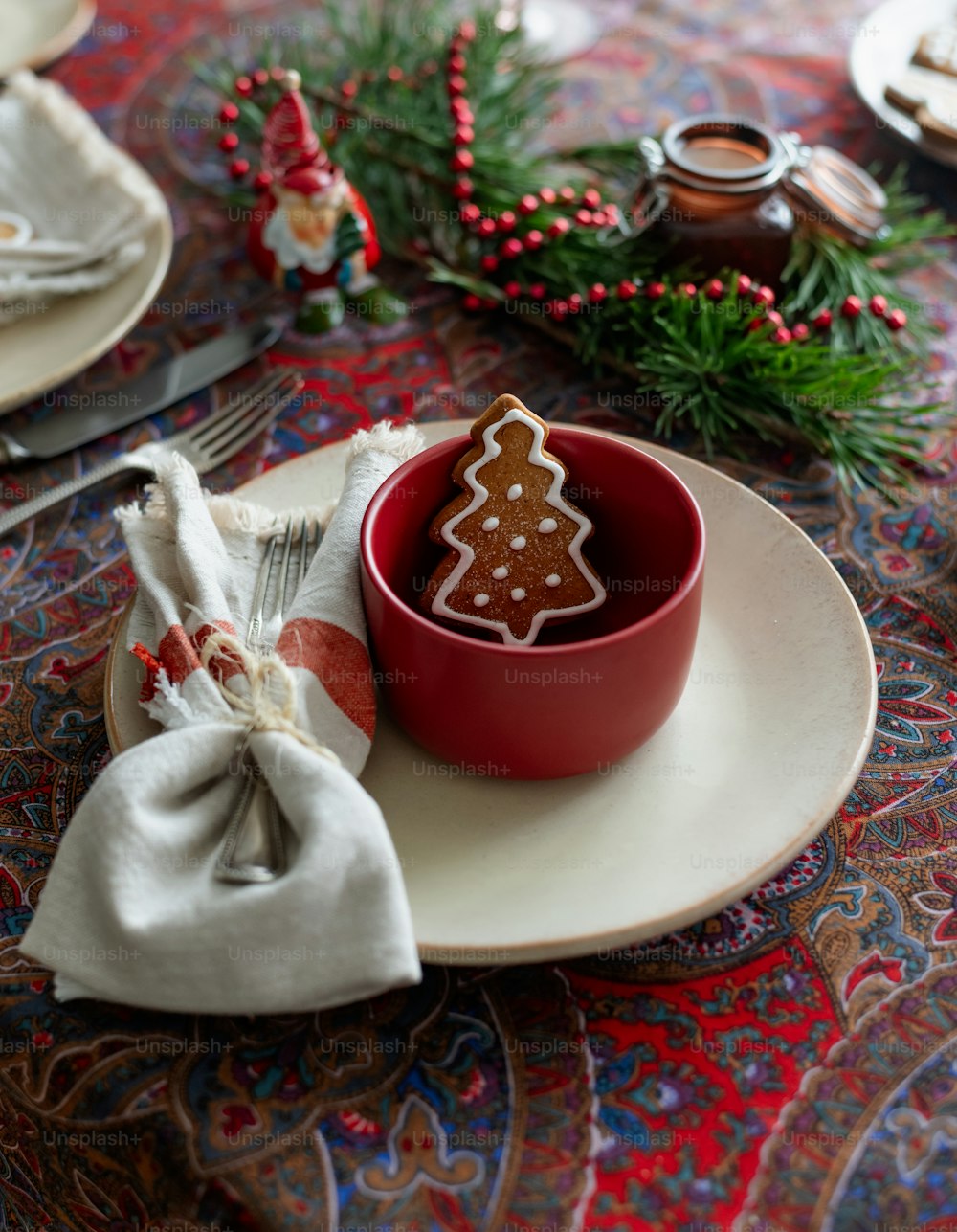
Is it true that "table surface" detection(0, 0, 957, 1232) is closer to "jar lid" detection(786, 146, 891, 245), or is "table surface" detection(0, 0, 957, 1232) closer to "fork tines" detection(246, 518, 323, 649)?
"fork tines" detection(246, 518, 323, 649)

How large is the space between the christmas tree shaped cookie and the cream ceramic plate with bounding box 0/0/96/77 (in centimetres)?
84

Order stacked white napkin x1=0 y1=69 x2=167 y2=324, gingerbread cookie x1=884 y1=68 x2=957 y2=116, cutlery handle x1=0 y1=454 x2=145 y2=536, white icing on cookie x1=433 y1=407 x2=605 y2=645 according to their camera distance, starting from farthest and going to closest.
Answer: gingerbread cookie x1=884 y1=68 x2=957 y2=116 < stacked white napkin x1=0 y1=69 x2=167 y2=324 < cutlery handle x1=0 y1=454 x2=145 y2=536 < white icing on cookie x1=433 y1=407 x2=605 y2=645

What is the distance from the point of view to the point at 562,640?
2.12ft

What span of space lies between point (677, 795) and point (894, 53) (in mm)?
917

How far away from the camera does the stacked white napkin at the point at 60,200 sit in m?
0.90

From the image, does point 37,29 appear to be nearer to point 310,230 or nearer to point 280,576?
point 310,230

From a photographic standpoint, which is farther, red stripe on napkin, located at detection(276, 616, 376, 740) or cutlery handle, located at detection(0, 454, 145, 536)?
cutlery handle, located at detection(0, 454, 145, 536)

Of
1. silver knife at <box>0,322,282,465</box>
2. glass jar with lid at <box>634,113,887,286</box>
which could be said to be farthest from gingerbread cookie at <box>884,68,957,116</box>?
silver knife at <box>0,322,282,465</box>

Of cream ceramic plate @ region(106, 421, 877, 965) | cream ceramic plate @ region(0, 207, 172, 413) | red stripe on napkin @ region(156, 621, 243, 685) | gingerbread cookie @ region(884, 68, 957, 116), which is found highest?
gingerbread cookie @ region(884, 68, 957, 116)

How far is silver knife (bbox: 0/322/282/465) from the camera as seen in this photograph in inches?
33.9

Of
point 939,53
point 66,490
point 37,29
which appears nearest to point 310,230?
point 66,490

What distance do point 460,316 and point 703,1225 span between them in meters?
0.74

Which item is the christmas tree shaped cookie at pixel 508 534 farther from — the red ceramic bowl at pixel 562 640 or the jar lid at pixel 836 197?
the jar lid at pixel 836 197

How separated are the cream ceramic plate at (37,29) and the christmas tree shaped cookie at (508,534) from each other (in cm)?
84
